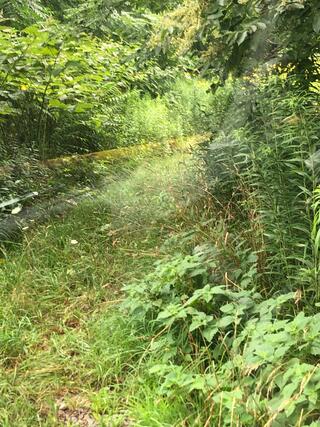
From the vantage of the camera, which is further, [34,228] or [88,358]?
[34,228]

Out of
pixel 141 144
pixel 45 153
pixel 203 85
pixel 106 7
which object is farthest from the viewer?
pixel 203 85

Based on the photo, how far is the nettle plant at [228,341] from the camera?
181 cm

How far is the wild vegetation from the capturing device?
6.83ft

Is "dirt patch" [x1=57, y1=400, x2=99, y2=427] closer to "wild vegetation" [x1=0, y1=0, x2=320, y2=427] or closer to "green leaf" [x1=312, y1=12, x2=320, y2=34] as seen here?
"wild vegetation" [x1=0, y1=0, x2=320, y2=427]

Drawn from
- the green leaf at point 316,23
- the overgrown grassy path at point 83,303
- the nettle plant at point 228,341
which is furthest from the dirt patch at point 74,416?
the green leaf at point 316,23

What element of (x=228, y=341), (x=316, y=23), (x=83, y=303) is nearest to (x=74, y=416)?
(x=228, y=341)

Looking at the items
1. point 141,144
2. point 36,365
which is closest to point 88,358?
point 36,365

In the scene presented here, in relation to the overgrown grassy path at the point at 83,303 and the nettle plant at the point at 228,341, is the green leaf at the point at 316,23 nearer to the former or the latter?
the nettle plant at the point at 228,341

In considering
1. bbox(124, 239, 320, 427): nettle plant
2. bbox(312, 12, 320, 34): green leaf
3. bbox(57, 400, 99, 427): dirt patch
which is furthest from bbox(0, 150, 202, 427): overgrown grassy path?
bbox(312, 12, 320, 34): green leaf

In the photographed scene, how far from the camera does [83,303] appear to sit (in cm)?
327

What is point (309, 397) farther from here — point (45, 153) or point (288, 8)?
point (45, 153)

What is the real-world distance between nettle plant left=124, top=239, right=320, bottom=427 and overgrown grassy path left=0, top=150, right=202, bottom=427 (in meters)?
0.21

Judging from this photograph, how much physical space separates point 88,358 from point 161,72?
6757 mm

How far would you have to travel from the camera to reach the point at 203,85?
9.23 metres
